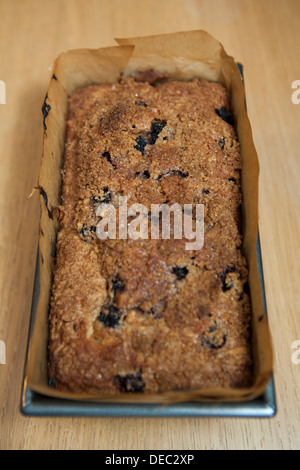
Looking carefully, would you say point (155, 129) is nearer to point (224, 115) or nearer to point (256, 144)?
point (224, 115)

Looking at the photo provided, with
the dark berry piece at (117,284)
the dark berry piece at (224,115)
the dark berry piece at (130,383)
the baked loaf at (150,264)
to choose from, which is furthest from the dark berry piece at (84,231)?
the dark berry piece at (224,115)

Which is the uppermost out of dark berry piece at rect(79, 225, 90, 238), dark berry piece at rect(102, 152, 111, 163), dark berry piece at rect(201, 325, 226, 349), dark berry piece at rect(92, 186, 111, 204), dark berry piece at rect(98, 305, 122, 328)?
dark berry piece at rect(102, 152, 111, 163)

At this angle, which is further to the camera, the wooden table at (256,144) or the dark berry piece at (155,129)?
the dark berry piece at (155,129)

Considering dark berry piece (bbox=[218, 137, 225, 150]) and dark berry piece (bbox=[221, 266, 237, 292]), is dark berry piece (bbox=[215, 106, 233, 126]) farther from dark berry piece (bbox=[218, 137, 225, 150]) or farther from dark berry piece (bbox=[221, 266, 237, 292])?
dark berry piece (bbox=[221, 266, 237, 292])

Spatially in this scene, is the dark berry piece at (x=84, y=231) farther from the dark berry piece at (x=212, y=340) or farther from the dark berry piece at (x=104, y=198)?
the dark berry piece at (x=212, y=340)

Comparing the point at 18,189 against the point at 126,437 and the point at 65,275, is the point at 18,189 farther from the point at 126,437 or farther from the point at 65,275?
the point at 126,437

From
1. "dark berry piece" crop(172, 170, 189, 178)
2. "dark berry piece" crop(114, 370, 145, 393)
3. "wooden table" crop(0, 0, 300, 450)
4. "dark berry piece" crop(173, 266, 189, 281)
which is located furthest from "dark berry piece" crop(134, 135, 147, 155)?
"dark berry piece" crop(114, 370, 145, 393)
